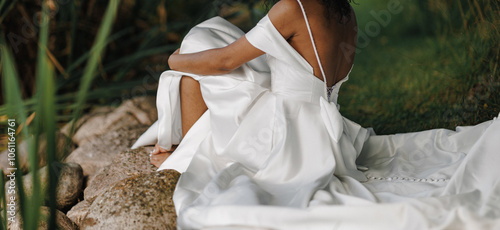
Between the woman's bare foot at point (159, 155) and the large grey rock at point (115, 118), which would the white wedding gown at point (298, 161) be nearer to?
the woman's bare foot at point (159, 155)

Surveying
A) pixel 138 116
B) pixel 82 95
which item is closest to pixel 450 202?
pixel 82 95

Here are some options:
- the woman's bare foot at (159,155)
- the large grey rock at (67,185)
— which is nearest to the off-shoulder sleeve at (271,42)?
the woman's bare foot at (159,155)

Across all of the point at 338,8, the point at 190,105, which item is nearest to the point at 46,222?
the point at 190,105

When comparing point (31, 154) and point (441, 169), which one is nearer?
point (31, 154)

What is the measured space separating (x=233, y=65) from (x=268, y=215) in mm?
756

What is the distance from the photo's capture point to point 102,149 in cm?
291

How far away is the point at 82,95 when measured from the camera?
91 centimetres

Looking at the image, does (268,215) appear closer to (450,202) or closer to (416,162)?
(450,202)

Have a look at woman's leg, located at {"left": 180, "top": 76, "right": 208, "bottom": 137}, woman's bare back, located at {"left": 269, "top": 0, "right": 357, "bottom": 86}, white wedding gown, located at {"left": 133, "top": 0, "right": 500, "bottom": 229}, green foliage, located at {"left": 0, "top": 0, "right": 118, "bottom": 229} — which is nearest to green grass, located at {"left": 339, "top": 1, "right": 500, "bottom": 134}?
white wedding gown, located at {"left": 133, "top": 0, "right": 500, "bottom": 229}

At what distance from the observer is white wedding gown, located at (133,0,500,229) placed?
60.4 inches

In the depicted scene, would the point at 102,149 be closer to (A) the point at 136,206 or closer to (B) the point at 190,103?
(B) the point at 190,103

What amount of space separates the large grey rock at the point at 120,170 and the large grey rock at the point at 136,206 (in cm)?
39

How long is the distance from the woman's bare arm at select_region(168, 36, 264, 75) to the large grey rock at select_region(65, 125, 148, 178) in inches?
34.0

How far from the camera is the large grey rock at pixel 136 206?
183 centimetres
